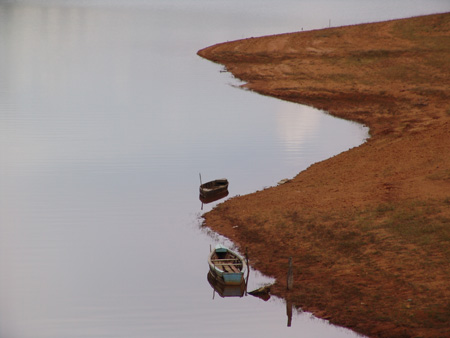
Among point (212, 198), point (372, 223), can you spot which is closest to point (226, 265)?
point (372, 223)

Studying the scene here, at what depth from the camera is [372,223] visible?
1414 inches

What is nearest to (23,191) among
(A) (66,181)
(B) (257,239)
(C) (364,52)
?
(A) (66,181)

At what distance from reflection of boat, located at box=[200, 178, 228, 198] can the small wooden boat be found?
8.91 m

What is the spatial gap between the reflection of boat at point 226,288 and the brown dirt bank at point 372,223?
5.17 feet

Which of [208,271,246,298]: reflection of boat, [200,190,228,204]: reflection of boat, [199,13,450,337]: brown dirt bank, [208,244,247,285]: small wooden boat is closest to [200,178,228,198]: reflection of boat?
[200,190,228,204]: reflection of boat

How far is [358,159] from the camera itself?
4788 cm

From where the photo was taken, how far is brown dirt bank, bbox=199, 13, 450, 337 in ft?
95.7

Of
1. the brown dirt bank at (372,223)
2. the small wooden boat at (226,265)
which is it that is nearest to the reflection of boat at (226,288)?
the small wooden boat at (226,265)

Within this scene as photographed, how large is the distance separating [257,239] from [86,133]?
82.9 ft

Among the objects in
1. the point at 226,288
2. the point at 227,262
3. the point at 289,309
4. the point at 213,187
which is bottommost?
the point at 289,309

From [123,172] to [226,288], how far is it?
17.9m

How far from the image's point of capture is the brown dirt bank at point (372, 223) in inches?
1148

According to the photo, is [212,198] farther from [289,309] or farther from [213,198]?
[289,309]

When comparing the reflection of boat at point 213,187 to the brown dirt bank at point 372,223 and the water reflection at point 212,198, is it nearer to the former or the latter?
the water reflection at point 212,198
